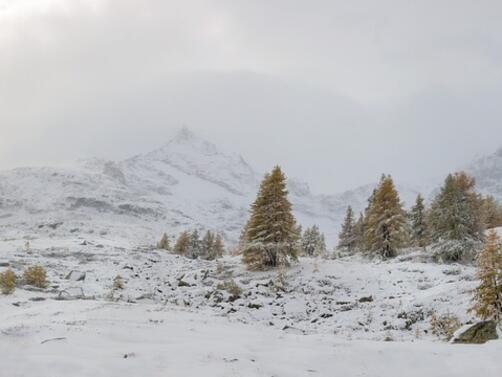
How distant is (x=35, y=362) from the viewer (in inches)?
430

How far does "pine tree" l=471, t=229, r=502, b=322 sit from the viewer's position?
1608 centimetres

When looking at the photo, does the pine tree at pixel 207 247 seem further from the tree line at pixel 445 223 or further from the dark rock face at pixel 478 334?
the dark rock face at pixel 478 334

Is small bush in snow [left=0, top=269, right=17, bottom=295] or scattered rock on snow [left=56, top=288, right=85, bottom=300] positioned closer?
small bush in snow [left=0, top=269, right=17, bottom=295]

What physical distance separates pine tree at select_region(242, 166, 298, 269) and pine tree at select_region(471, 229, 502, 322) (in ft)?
66.7

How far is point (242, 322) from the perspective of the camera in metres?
21.6

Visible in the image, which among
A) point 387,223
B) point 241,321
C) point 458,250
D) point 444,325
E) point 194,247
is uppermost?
point 387,223

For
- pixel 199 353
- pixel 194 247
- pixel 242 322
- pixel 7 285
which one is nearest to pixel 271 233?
pixel 242 322

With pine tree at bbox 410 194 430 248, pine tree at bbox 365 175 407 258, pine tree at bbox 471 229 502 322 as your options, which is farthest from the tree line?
pine tree at bbox 471 229 502 322

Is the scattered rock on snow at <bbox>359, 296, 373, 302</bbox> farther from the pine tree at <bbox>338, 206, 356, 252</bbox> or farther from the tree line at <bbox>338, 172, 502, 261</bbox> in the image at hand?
the pine tree at <bbox>338, 206, 356, 252</bbox>

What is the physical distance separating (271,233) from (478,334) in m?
22.4

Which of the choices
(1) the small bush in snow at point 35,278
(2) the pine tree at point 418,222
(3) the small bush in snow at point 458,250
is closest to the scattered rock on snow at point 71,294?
(1) the small bush in snow at point 35,278

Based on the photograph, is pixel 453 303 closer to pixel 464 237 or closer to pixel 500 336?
pixel 500 336

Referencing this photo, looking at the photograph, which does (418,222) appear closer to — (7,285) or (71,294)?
(71,294)

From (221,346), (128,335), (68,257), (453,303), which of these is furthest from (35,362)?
(68,257)
